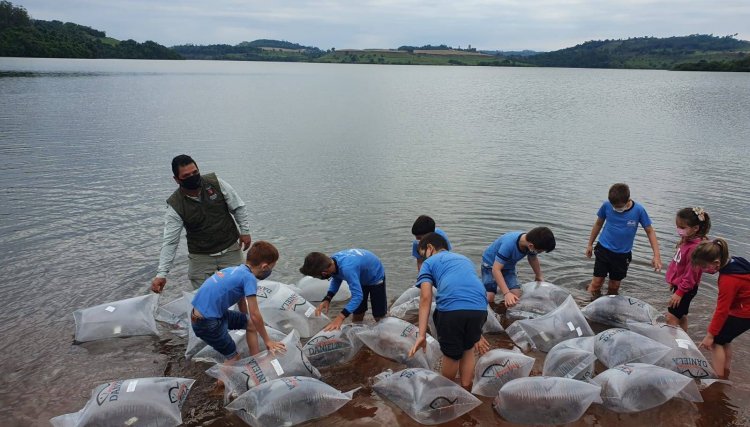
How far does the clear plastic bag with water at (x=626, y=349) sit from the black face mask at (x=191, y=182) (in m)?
5.01

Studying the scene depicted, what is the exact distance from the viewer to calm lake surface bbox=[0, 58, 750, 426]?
19.4ft

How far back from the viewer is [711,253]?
4.95 metres

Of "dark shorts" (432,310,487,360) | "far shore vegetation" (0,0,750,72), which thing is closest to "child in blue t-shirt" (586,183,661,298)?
"dark shorts" (432,310,487,360)

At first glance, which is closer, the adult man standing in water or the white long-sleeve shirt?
the adult man standing in water

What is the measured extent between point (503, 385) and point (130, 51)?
158429mm

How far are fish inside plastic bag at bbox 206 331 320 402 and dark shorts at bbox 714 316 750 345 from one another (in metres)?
4.35

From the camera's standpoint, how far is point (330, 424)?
4.92 meters

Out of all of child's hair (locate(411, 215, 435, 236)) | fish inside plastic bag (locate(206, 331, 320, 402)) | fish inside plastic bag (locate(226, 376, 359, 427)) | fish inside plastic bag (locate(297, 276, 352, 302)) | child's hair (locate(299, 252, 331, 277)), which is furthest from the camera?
fish inside plastic bag (locate(297, 276, 352, 302))

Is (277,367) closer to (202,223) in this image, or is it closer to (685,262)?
(202,223)

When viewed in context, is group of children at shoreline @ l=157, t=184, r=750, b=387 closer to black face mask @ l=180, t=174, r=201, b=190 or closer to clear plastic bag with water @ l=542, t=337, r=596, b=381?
clear plastic bag with water @ l=542, t=337, r=596, b=381

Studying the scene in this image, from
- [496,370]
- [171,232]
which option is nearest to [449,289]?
[496,370]

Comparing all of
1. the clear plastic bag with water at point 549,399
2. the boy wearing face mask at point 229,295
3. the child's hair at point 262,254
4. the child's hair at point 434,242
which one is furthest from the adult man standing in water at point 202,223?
the clear plastic bag with water at point 549,399

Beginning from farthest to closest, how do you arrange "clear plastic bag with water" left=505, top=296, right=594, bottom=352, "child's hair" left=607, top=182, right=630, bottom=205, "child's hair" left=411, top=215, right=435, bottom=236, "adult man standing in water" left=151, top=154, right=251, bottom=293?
1. "child's hair" left=607, top=182, right=630, bottom=205
2. "child's hair" left=411, top=215, right=435, bottom=236
3. "clear plastic bag with water" left=505, top=296, right=594, bottom=352
4. "adult man standing in water" left=151, top=154, right=251, bottom=293

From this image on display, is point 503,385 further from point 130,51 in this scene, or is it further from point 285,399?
point 130,51
